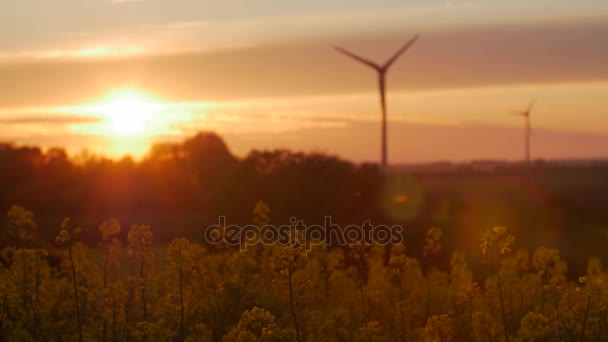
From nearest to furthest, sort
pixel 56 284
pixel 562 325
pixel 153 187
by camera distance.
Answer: pixel 562 325
pixel 56 284
pixel 153 187

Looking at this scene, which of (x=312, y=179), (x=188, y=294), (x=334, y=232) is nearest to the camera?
(x=188, y=294)

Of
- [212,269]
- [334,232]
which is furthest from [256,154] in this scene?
[212,269]

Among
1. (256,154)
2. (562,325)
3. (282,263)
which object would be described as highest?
(256,154)

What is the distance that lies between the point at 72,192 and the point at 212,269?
2433 inches

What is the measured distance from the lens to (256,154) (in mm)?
40219

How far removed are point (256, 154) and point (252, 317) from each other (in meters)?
29.5

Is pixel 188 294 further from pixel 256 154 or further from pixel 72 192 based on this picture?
pixel 72 192

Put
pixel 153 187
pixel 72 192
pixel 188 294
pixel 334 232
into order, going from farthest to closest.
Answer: pixel 153 187 → pixel 72 192 → pixel 334 232 → pixel 188 294

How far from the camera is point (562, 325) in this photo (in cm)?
1468

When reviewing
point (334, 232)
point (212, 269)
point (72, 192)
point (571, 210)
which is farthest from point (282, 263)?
point (72, 192)

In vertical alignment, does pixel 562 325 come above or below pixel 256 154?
below

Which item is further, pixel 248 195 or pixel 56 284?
pixel 248 195

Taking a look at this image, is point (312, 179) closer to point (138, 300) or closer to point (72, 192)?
point (138, 300)

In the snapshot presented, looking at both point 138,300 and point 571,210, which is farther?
point 571,210
